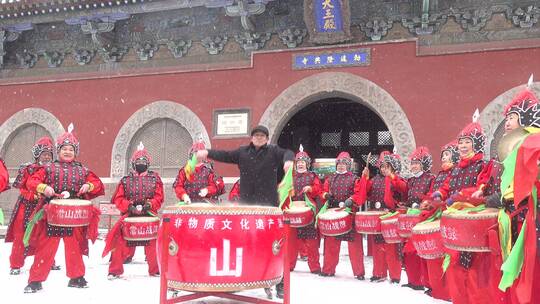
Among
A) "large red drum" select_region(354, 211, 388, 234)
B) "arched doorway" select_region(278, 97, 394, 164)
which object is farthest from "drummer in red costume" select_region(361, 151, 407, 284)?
"arched doorway" select_region(278, 97, 394, 164)

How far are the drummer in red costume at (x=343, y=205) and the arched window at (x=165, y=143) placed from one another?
4346mm

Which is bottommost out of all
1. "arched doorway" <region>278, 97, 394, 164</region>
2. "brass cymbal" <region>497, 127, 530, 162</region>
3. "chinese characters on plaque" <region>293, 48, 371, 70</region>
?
"brass cymbal" <region>497, 127, 530, 162</region>

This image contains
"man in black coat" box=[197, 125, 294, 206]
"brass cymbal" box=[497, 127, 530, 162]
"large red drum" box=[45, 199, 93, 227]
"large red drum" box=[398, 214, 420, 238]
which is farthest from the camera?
"large red drum" box=[398, 214, 420, 238]

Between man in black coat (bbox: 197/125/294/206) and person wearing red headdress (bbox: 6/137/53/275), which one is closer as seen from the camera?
→ man in black coat (bbox: 197/125/294/206)

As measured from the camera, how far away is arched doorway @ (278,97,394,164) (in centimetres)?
1370

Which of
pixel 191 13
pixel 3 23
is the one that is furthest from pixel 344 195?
pixel 3 23

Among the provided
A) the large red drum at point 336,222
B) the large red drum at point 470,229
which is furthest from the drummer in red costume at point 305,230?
the large red drum at point 470,229

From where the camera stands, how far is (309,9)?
9.05 metres

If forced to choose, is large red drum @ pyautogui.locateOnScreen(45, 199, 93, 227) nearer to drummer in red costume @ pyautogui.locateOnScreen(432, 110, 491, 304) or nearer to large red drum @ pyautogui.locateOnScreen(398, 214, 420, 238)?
large red drum @ pyautogui.locateOnScreen(398, 214, 420, 238)

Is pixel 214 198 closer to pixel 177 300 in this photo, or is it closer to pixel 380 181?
pixel 380 181

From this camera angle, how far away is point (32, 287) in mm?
4688

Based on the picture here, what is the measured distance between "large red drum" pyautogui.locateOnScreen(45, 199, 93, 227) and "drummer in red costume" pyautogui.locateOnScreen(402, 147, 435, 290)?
334 centimetres

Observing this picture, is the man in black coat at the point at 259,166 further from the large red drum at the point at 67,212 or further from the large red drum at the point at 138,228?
the large red drum at the point at 138,228

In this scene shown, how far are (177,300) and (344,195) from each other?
3.22m
